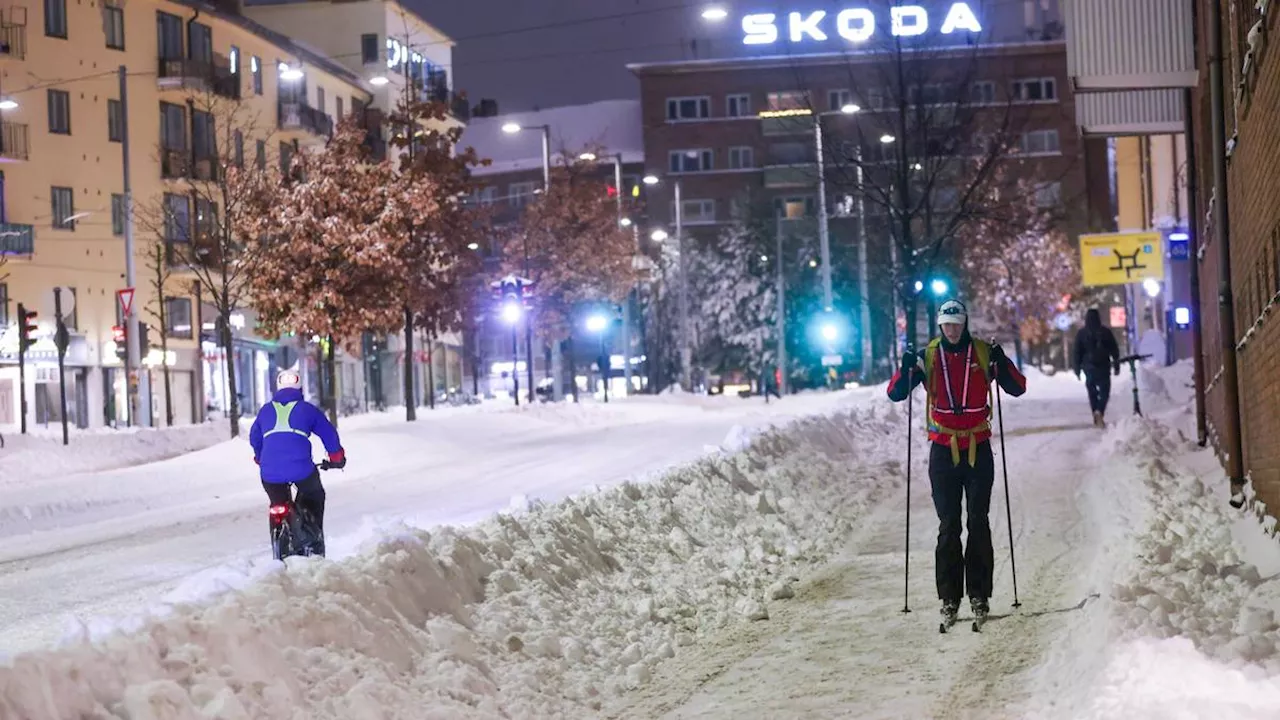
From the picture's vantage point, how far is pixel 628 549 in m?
13.1

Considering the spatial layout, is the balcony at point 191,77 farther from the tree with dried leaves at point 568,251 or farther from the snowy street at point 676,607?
the snowy street at point 676,607

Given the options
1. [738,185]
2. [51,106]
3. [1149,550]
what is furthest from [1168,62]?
[738,185]

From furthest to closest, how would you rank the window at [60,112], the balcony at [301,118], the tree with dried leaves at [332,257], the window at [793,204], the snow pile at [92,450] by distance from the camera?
the window at [793,204]
the balcony at [301,118]
the window at [60,112]
the tree with dried leaves at [332,257]
the snow pile at [92,450]

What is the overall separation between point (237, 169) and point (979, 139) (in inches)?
913

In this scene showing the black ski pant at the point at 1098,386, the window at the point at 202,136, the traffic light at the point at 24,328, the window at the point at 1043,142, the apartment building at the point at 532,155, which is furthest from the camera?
the apartment building at the point at 532,155

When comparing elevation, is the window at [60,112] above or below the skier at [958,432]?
above

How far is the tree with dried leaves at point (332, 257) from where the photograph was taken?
1352 inches

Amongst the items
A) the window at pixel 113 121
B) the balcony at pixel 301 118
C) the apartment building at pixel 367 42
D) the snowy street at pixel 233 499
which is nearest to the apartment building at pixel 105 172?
the window at pixel 113 121

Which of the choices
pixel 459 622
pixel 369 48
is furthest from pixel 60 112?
pixel 459 622

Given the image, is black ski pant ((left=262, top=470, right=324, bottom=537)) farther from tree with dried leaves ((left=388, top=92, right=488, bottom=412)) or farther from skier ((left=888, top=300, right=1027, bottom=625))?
tree with dried leaves ((left=388, top=92, right=488, bottom=412))

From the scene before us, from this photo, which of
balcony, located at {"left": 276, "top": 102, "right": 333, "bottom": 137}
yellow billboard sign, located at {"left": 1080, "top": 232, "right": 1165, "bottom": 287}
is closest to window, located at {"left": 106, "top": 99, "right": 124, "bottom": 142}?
balcony, located at {"left": 276, "top": 102, "right": 333, "bottom": 137}

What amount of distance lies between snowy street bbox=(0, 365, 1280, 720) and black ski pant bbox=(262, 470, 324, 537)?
34cm

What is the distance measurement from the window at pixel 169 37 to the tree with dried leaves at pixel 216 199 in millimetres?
1670

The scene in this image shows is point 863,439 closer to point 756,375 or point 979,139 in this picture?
point 979,139
